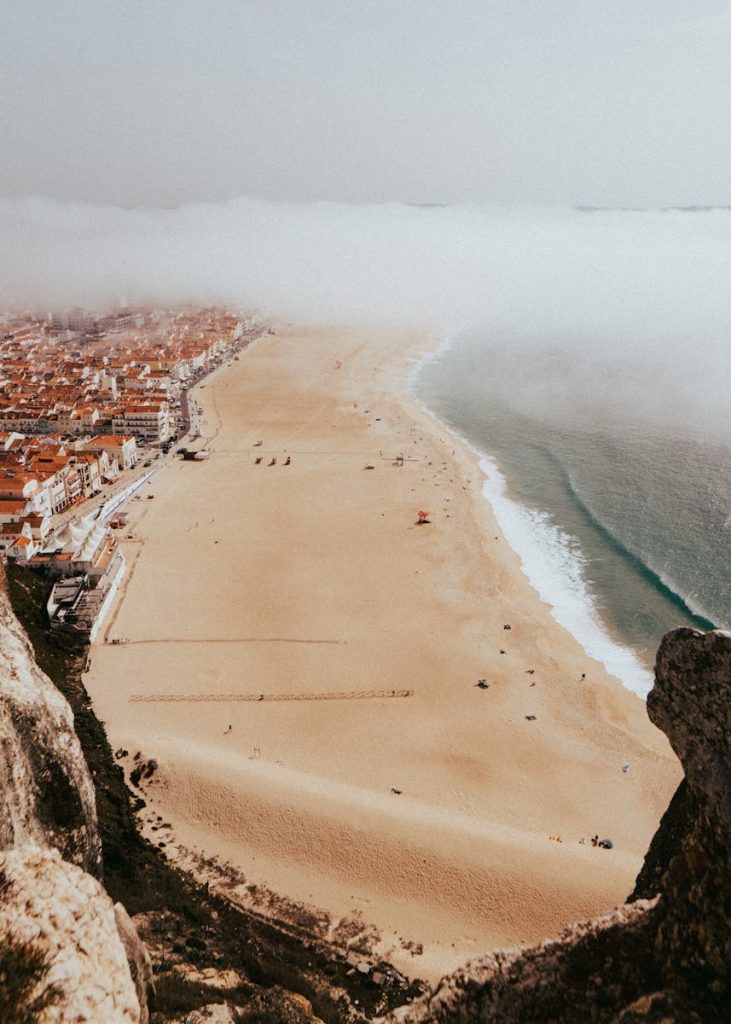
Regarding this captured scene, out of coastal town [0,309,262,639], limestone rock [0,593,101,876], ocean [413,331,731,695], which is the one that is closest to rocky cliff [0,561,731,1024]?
limestone rock [0,593,101,876]

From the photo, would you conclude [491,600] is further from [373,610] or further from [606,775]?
[606,775]

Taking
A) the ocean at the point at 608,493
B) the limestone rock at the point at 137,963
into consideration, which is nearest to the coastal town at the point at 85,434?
the limestone rock at the point at 137,963

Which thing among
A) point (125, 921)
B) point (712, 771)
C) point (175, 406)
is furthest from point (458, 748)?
point (175, 406)

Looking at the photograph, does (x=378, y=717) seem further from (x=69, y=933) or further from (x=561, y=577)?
(x=69, y=933)

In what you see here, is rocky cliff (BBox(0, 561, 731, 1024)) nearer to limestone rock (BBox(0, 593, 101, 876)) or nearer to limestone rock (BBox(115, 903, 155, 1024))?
limestone rock (BBox(115, 903, 155, 1024))

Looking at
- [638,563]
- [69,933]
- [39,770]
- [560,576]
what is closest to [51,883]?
[69,933]
